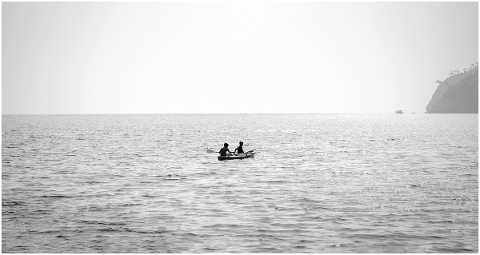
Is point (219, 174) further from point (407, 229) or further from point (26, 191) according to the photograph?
point (407, 229)

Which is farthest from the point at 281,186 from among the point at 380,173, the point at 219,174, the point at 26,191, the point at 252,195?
the point at 26,191

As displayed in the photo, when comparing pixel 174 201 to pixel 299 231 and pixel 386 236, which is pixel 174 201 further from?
pixel 386 236

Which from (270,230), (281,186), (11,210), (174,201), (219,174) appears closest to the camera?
(270,230)

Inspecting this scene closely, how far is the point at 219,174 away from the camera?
42.2m

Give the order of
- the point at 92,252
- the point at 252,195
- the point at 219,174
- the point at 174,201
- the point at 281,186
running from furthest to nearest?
the point at 219,174 < the point at 281,186 < the point at 252,195 < the point at 174,201 < the point at 92,252

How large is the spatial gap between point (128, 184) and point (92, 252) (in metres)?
16.9

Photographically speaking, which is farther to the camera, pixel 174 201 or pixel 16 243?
pixel 174 201

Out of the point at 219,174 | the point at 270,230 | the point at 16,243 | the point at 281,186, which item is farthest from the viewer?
the point at 219,174

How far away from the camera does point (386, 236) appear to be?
2172 centimetres

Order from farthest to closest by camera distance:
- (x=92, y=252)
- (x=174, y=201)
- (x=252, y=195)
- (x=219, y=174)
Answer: (x=219, y=174) → (x=252, y=195) → (x=174, y=201) → (x=92, y=252)

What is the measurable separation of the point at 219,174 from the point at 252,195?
10978mm

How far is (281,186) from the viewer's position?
116 feet

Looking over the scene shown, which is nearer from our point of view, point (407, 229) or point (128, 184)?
point (407, 229)

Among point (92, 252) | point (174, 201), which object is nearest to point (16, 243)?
point (92, 252)
